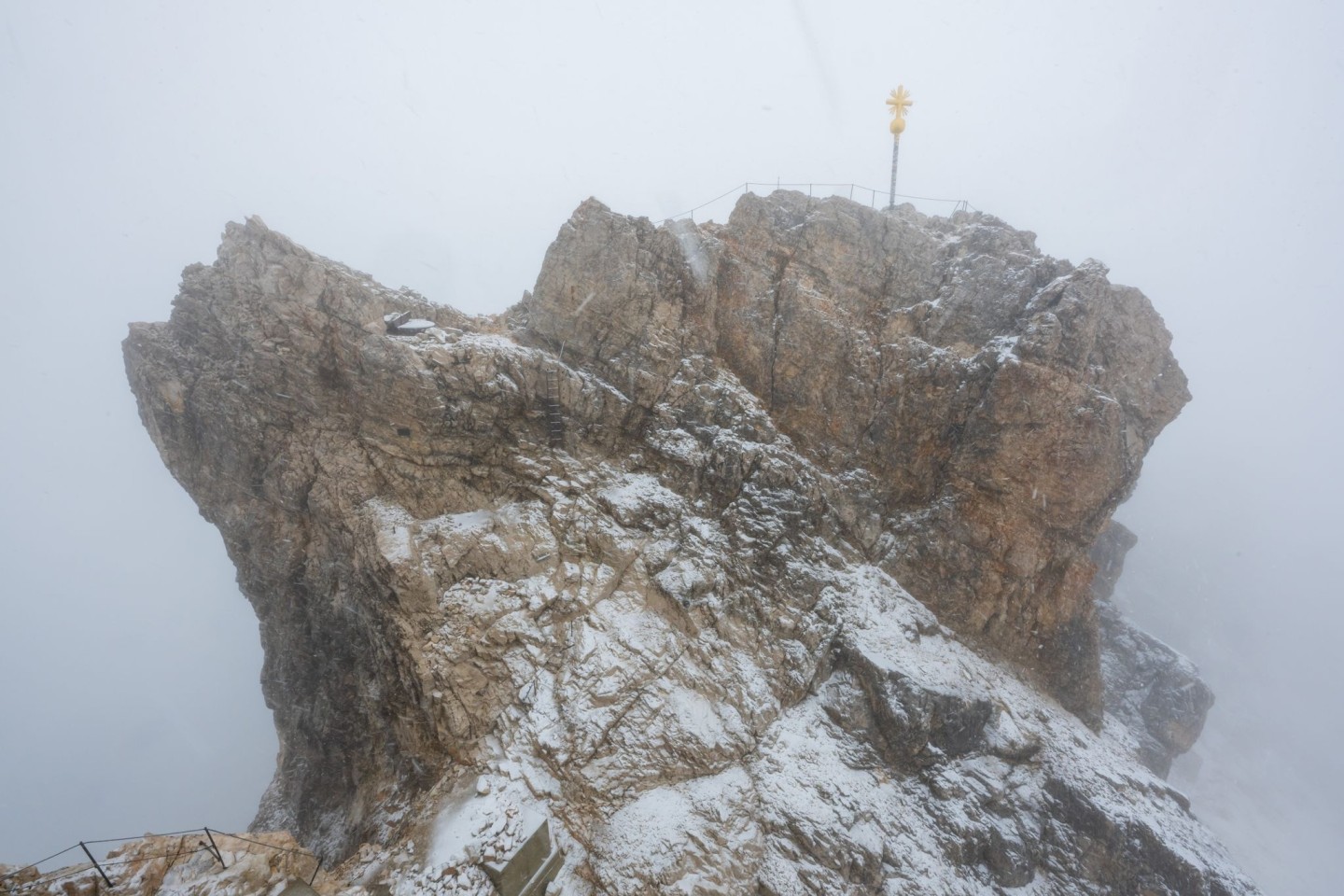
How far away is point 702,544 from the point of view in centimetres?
1661

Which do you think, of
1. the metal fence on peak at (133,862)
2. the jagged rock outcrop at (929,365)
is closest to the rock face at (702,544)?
the jagged rock outcrop at (929,365)

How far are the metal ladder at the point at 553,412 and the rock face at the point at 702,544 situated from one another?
13cm

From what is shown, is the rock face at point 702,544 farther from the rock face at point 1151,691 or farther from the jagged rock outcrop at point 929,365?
the rock face at point 1151,691

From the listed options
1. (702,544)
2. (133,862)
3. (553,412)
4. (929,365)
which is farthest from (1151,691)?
(133,862)

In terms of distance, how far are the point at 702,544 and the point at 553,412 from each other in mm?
6938

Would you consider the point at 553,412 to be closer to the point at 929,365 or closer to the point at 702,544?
the point at 702,544

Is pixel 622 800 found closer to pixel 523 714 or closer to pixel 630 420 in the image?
pixel 523 714

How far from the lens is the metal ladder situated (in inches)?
670

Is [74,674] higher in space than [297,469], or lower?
lower

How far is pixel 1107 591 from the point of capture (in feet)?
98.8

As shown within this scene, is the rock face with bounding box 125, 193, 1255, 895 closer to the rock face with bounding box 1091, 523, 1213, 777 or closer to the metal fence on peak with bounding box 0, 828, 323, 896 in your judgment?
the metal fence on peak with bounding box 0, 828, 323, 896

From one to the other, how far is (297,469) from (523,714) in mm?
10387

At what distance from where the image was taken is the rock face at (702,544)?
1286 centimetres

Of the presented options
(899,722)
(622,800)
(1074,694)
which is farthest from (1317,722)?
(622,800)
